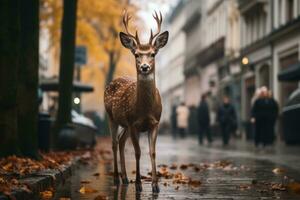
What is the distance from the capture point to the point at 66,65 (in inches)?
814

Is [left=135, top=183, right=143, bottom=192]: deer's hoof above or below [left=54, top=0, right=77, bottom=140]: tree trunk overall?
below

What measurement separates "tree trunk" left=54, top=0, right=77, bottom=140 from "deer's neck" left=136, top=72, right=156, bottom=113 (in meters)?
9.99

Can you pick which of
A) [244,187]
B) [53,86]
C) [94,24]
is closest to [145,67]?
[244,187]

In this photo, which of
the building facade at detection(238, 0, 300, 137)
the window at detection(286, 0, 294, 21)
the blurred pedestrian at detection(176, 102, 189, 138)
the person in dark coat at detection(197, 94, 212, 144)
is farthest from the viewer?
the blurred pedestrian at detection(176, 102, 189, 138)

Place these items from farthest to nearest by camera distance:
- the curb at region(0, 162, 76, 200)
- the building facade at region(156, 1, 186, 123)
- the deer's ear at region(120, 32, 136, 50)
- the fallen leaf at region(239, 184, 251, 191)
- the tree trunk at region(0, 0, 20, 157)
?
the building facade at region(156, 1, 186, 123)
the tree trunk at region(0, 0, 20, 157)
the fallen leaf at region(239, 184, 251, 191)
the deer's ear at region(120, 32, 136, 50)
the curb at region(0, 162, 76, 200)

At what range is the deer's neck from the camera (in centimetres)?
1048

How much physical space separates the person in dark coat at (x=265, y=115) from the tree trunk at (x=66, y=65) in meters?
6.84

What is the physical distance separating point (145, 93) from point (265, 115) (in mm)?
14861

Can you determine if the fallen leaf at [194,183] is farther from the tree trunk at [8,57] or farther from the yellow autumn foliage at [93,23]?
the yellow autumn foliage at [93,23]

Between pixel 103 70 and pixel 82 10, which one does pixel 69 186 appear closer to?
pixel 82 10

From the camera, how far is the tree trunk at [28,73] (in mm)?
14211

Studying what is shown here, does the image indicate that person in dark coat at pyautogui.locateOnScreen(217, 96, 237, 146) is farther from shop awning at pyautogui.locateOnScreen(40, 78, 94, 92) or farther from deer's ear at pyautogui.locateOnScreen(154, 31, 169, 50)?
deer's ear at pyautogui.locateOnScreen(154, 31, 169, 50)

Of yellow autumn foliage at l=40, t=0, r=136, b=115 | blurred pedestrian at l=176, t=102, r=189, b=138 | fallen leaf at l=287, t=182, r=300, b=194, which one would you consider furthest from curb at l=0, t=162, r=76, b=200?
blurred pedestrian at l=176, t=102, r=189, b=138

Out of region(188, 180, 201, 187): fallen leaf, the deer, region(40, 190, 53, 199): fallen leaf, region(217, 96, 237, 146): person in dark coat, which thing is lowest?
region(40, 190, 53, 199): fallen leaf
